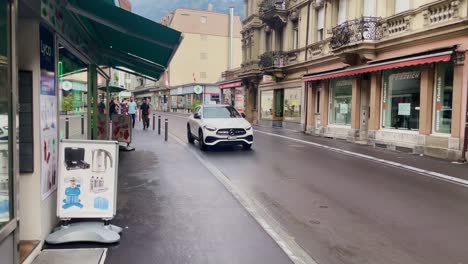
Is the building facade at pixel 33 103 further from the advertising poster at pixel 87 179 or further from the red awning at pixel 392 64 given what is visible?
the red awning at pixel 392 64

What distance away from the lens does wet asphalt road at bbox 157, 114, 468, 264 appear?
5.12 metres

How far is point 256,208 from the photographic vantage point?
23.0ft

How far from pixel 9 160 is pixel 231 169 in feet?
24.8

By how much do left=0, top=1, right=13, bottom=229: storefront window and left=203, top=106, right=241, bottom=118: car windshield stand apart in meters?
12.4

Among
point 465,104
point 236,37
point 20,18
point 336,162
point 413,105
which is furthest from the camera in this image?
point 236,37

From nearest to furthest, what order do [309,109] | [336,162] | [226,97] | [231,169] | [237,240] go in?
[237,240]
[231,169]
[336,162]
[309,109]
[226,97]

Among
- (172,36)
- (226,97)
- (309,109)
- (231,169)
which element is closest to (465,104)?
(231,169)

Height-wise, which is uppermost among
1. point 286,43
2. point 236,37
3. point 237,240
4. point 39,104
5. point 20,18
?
point 236,37

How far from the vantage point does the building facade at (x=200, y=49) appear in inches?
3004

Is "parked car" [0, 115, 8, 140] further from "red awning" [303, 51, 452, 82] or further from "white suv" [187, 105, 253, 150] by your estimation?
"red awning" [303, 51, 452, 82]

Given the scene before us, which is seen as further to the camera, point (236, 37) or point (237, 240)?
point (236, 37)

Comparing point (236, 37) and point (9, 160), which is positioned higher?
point (236, 37)

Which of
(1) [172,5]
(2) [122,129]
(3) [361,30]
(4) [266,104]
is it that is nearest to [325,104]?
(3) [361,30]

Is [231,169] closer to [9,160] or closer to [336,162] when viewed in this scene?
[336,162]
